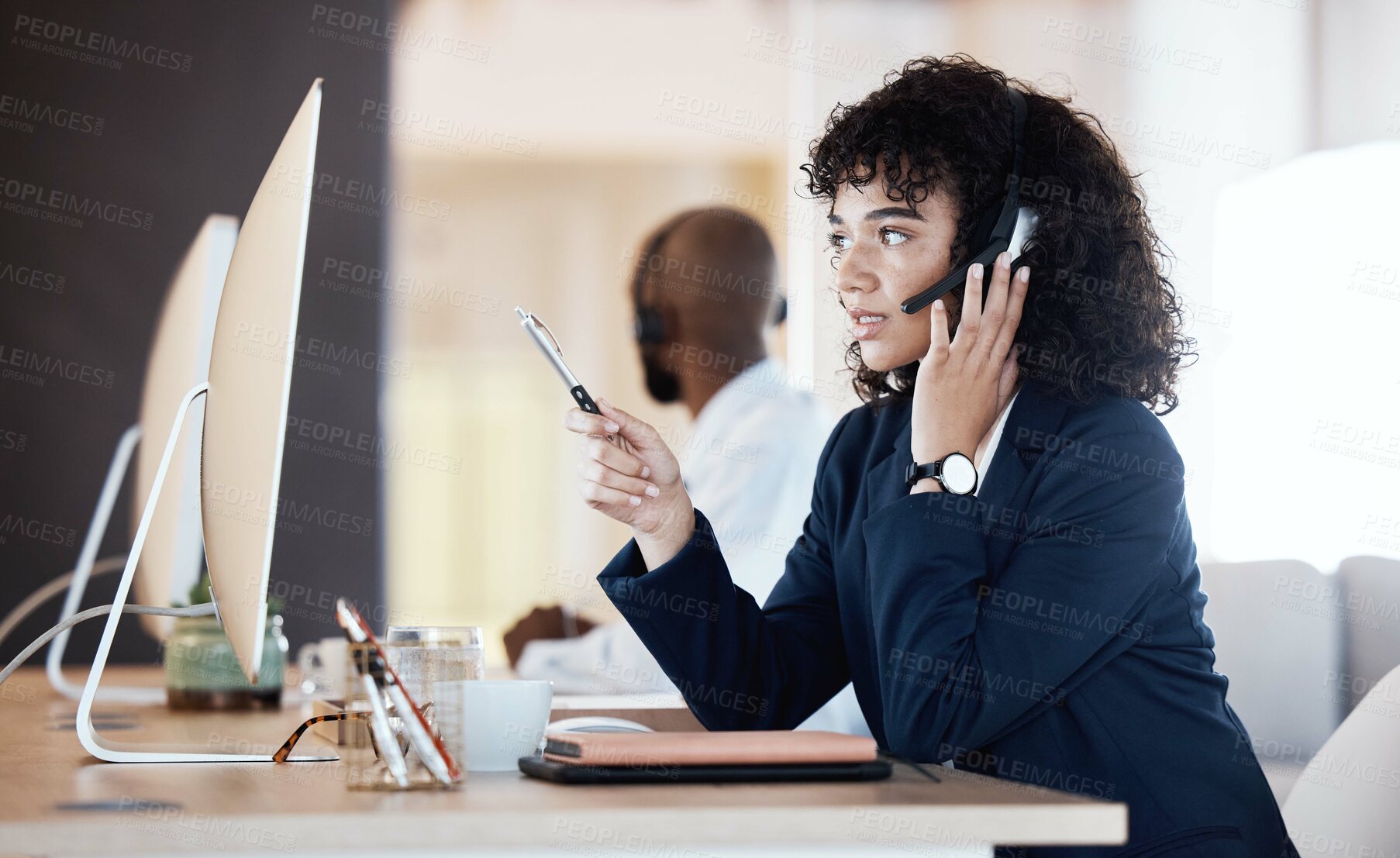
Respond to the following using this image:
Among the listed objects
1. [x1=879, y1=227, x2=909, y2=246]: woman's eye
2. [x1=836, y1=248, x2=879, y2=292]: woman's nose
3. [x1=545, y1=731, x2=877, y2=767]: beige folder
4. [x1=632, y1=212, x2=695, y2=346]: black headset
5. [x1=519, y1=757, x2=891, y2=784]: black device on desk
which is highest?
[x1=632, y1=212, x2=695, y2=346]: black headset

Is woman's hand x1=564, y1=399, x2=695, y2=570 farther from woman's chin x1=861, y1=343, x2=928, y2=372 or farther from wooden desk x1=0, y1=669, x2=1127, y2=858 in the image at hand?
wooden desk x1=0, y1=669, x2=1127, y2=858

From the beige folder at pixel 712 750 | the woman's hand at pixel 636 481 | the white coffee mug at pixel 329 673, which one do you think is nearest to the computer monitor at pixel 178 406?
the white coffee mug at pixel 329 673

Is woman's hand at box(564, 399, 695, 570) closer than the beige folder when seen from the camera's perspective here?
No

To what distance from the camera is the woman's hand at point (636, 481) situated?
1315mm

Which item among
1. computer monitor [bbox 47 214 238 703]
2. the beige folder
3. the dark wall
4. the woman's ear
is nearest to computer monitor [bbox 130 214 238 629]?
computer monitor [bbox 47 214 238 703]

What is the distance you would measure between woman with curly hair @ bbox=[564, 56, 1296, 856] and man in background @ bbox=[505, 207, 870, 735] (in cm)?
99

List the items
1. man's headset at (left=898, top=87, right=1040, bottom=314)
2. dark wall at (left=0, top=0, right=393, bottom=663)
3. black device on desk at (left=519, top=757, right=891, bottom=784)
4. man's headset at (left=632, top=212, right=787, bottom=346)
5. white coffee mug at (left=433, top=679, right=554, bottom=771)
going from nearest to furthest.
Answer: black device on desk at (left=519, top=757, right=891, bottom=784) → white coffee mug at (left=433, top=679, right=554, bottom=771) → man's headset at (left=898, top=87, right=1040, bottom=314) → man's headset at (left=632, top=212, right=787, bottom=346) → dark wall at (left=0, top=0, right=393, bottom=663)

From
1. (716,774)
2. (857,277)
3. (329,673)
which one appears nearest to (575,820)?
(716,774)

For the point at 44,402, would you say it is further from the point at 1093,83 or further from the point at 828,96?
the point at 1093,83

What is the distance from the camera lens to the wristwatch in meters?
1.31

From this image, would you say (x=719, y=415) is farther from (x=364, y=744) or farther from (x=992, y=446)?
(x=364, y=744)

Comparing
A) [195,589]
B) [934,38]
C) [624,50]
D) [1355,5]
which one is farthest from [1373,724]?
[624,50]

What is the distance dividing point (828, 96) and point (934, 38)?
0.36 meters

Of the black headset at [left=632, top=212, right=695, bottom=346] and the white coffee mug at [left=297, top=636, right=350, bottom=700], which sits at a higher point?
the black headset at [left=632, top=212, right=695, bottom=346]
